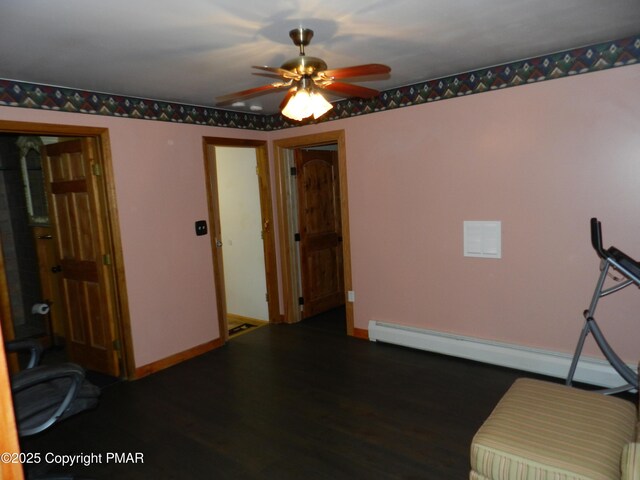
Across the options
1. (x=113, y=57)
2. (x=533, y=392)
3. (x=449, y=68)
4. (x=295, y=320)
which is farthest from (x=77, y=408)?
(x=449, y=68)

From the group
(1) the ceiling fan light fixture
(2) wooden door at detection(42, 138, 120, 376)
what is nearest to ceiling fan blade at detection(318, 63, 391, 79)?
(1) the ceiling fan light fixture

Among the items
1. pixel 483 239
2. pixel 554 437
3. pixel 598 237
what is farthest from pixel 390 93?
pixel 554 437

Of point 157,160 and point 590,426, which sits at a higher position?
point 157,160

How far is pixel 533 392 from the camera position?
2.19m

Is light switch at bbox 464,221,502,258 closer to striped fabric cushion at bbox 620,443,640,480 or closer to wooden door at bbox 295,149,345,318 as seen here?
wooden door at bbox 295,149,345,318

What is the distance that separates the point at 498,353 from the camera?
349cm

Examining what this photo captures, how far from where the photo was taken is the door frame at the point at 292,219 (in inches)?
169

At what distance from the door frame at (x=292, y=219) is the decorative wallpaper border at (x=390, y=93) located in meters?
0.28

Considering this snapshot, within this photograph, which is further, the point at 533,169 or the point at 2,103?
the point at 533,169

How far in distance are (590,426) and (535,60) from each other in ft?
8.12

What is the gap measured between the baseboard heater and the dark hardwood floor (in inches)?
3.2

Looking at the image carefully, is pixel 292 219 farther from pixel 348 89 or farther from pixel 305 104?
pixel 305 104

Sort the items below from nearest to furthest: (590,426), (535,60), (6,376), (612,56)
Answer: (6,376) < (590,426) < (612,56) < (535,60)

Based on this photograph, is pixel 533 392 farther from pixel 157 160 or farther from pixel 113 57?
pixel 157 160
